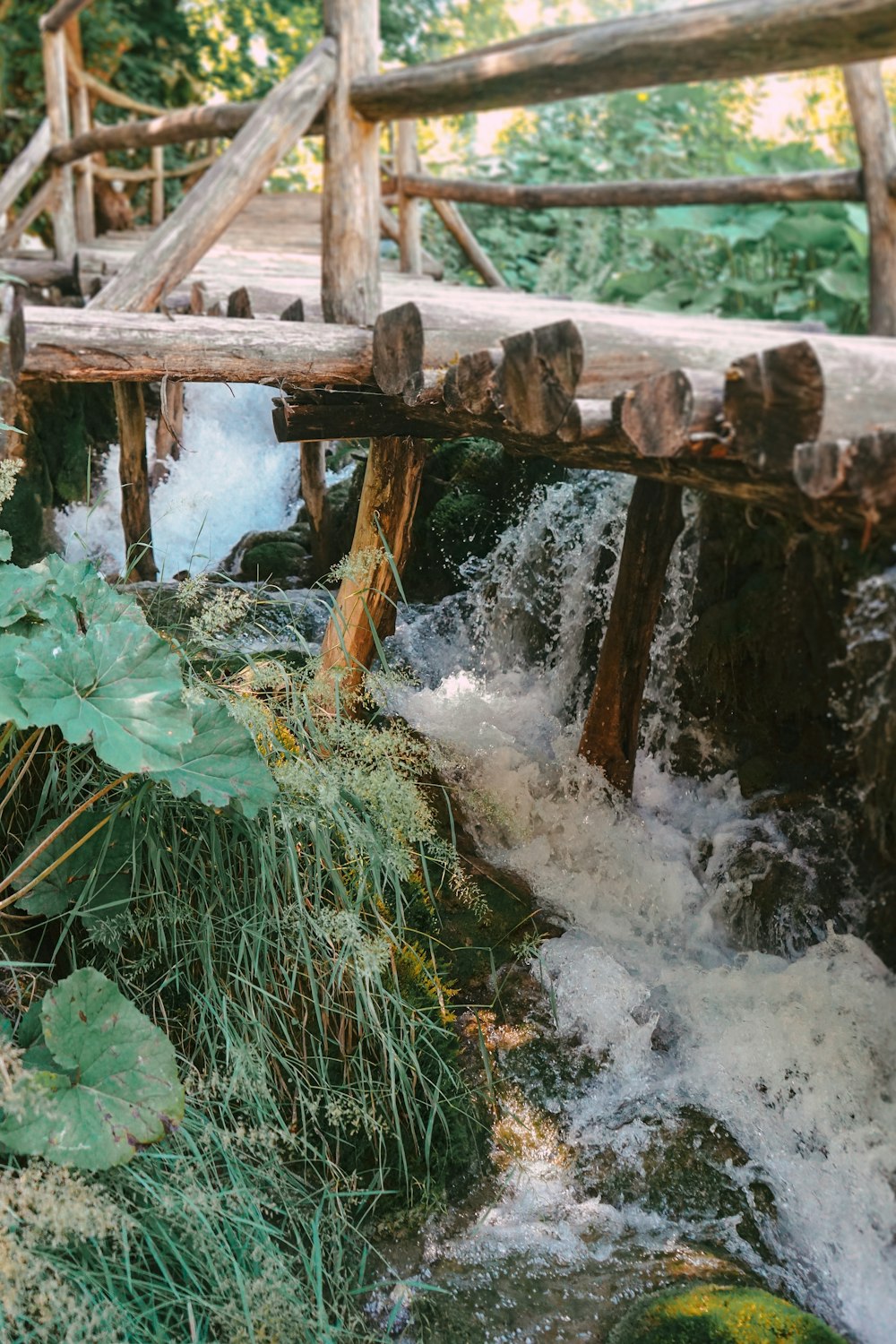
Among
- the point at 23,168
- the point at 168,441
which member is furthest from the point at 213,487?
the point at 23,168

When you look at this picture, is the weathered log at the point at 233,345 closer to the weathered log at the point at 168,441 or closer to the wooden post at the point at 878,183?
the wooden post at the point at 878,183

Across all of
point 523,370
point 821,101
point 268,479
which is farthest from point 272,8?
point 523,370

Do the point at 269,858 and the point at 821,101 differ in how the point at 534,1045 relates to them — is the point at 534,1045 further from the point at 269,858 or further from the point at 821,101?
the point at 821,101

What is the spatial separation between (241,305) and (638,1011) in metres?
2.98

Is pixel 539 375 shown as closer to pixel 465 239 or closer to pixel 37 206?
pixel 465 239

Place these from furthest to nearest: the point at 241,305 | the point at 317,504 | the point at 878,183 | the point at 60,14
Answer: the point at 60,14 < the point at 317,504 < the point at 878,183 < the point at 241,305

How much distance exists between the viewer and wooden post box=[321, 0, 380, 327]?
3.88 meters

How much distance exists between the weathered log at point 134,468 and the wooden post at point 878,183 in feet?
9.91

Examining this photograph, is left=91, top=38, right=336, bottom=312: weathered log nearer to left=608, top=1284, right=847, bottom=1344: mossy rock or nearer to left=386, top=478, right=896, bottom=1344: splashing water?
left=386, top=478, right=896, bottom=1344: splashing water

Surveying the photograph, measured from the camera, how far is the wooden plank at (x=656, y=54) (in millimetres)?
2635

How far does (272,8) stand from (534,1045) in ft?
36.6

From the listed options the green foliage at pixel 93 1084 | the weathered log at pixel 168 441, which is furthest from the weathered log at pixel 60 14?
the green foliage at pixel 93 1084

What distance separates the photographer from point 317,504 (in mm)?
5324

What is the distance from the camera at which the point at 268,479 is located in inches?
255
